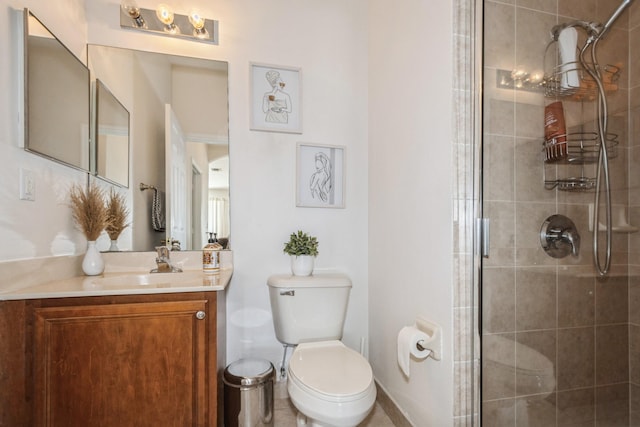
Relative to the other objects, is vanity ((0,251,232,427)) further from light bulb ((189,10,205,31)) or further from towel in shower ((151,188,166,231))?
light bulb ((189,10,205,31))

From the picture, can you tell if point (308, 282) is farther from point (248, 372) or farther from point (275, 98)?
point (275, 98)

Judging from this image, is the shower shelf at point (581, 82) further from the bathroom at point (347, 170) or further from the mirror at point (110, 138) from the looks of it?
the mirror at point (110, 138)

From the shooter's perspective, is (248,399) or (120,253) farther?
(120,253)

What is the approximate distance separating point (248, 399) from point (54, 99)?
64.0 inches

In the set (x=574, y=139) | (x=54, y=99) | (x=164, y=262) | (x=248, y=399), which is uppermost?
(x=54, y=99)

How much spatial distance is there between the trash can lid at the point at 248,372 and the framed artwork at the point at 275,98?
1.32 m

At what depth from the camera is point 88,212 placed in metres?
1.57

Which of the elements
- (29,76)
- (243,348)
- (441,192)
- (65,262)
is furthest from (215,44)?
(243,348)

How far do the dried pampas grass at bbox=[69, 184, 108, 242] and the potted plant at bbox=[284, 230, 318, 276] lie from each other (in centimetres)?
96

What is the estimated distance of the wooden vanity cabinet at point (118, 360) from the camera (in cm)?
114

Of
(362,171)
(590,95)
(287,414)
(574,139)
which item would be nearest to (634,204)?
(574,139)

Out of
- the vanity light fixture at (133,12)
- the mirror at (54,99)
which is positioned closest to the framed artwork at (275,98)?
the vanity light fixture at (133,12)

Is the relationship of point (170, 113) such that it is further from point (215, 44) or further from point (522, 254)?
point (522, 254)

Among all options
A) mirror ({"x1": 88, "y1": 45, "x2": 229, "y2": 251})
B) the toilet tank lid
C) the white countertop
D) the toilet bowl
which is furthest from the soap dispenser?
the toilet bowl
